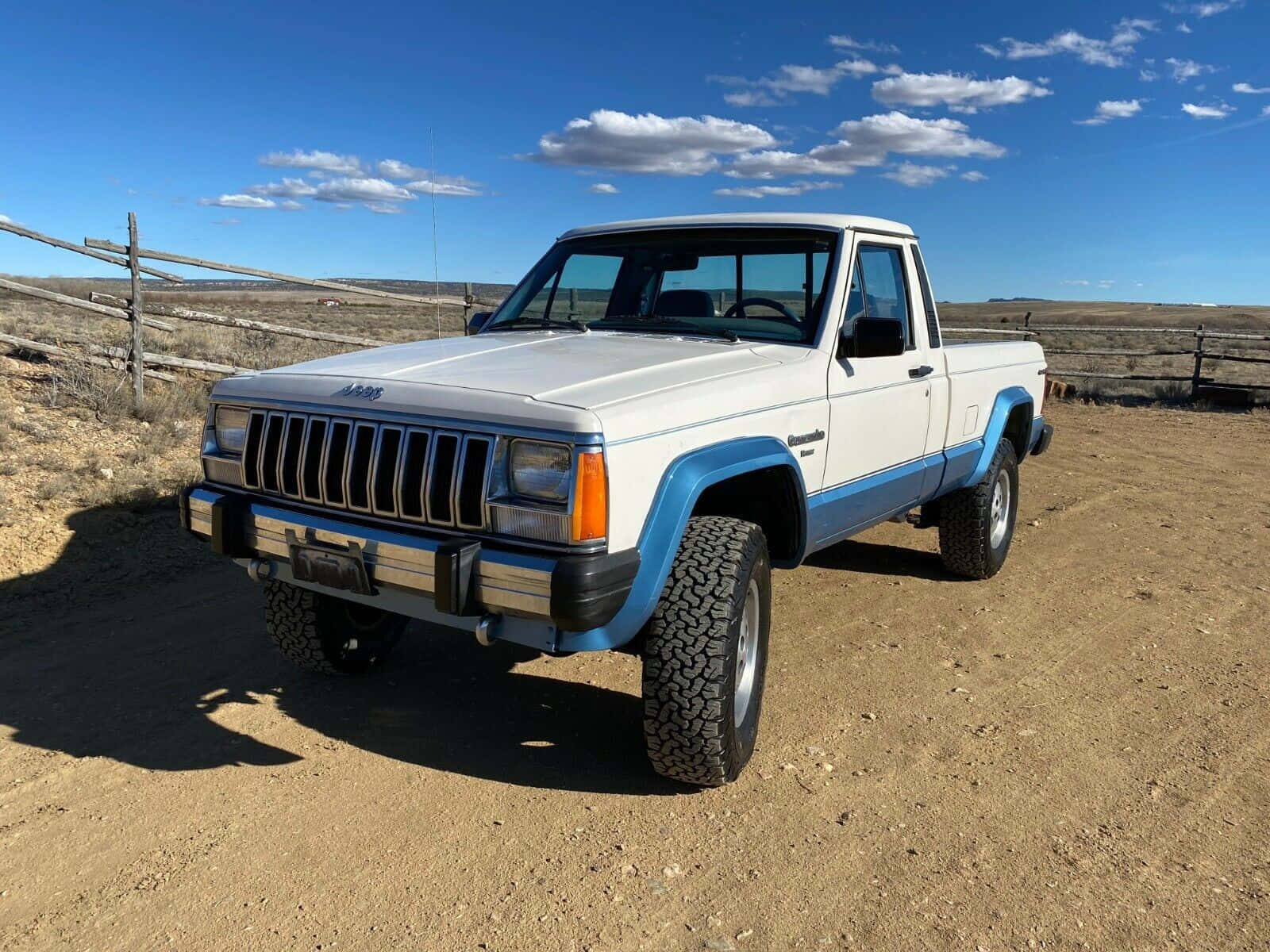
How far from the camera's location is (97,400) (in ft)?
26.7

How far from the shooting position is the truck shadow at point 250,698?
3559mm

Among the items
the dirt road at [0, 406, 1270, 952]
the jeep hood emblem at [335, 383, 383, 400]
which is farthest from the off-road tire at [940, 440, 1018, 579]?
the jeep hood emblem at [335, 383, 383, 400]

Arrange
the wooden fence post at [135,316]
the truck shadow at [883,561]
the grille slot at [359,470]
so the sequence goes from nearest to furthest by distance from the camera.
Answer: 1. the grille slot at [359,470]
2. the truck shadow at [883,561]
3. the wooden fence post at [135,316]

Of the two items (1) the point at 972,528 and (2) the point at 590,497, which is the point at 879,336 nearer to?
(2) the point at 590,497

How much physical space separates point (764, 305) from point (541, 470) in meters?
1.96

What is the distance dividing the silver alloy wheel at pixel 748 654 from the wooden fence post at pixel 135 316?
701 centimetres

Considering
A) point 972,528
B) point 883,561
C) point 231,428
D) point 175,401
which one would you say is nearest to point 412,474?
point 231,428

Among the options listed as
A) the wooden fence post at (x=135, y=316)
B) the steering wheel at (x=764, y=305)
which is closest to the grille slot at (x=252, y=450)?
the steering wheel at (x=764, y=305)

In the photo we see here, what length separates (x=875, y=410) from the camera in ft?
14.1

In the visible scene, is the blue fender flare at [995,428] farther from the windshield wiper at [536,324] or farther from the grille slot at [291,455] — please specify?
the grille slot at [291,455]

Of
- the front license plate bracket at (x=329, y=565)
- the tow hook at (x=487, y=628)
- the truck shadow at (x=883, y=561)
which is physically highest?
the front license plate bracket at (x=329, y=565)

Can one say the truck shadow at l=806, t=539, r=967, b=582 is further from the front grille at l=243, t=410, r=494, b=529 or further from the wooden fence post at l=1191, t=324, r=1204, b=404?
the wooden fence post at l=1191, t=324, r=1204, b=404

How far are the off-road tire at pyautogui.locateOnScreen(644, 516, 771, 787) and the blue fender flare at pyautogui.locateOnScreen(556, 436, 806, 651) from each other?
101 mm

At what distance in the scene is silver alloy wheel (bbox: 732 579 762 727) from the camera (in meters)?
3.49
